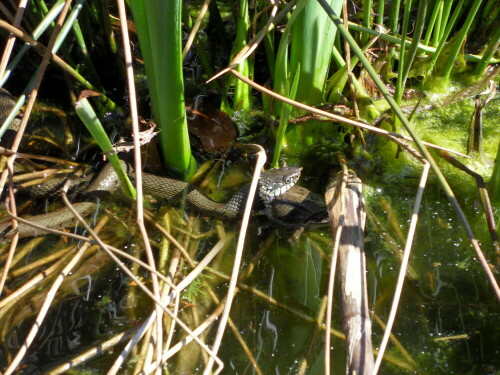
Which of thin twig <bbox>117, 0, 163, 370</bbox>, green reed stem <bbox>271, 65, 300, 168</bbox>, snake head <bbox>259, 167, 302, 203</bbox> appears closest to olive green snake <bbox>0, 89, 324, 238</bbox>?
snake head <bbox>259, 167, 302, 203</bbox>

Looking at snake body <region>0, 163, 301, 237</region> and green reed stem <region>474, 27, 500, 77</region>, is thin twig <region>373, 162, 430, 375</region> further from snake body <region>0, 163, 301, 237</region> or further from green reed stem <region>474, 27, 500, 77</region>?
green reed stem <region>474, 27, 500, 77</region>

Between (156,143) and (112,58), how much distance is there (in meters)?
0.62

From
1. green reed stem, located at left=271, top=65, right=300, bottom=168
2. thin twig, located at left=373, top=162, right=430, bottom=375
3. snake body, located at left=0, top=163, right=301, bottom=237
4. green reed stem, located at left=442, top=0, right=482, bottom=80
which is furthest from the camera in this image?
snake body, located at left=0, top=163, right=301, bottom=237

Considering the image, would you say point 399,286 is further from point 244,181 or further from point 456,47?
point 456,47

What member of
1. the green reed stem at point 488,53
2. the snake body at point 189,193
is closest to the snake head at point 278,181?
the snake body at point 189,193

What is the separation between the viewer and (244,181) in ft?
8.22

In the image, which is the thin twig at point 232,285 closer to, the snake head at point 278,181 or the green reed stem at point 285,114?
the green reed stem at point 285,114

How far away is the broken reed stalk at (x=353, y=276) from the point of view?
1.36 meters

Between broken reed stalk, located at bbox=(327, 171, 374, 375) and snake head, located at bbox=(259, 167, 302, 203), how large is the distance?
0.37 m

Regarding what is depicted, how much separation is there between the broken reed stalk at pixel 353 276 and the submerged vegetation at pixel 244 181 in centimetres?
10

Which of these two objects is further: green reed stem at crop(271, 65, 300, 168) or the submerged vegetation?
green reed stem at crop(271, 65, 300, 168)

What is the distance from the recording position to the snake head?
2354 mm

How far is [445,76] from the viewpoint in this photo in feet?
8.59

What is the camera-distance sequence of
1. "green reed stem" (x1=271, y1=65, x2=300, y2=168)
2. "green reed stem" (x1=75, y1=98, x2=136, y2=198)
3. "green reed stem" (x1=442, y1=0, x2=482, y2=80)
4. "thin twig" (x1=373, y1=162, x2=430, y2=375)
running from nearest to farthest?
1. "thin twig" (x1=373, y1=162, x2=430, y2=375)
2. "green reed stem" (x1=75, y1=98, x2=136, y2=198)
3. "green reed stem" (x1=271, y1=65, x2=300, y2=168)
4. "green reed stem" (x1=442, y1=0, x2=482, y2=80)
